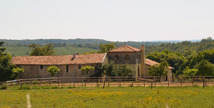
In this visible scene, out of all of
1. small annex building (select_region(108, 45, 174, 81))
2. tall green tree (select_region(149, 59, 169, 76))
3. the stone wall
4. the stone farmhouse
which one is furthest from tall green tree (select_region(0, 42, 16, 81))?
tall green tree (select_region(149, 59, 169, 76))

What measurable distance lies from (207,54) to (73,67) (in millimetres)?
46866

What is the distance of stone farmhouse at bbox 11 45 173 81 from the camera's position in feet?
193

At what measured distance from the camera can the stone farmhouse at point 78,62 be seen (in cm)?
5884

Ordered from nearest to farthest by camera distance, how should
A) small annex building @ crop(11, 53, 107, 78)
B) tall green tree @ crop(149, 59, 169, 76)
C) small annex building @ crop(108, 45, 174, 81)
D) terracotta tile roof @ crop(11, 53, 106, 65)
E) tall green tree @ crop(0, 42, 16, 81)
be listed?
1. tall green tree @ crop(0, 42, 16, 81)
2. tall green tree @ crop(149, 59, 169, 76)
3. small annex building @ crop(11, 53, 107, 78)
4. terracotta tile roof @ crop(11, 53, 106, 65)
5. small annex building @ crop(108, 45, 174, 81)

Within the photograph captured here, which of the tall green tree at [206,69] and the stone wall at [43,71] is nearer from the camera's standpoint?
the stone wall at [43,71]

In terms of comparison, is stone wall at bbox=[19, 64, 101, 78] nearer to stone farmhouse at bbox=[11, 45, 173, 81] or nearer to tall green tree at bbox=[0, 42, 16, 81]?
stone farmhouse at bbox=[11, 45, 173, 81]

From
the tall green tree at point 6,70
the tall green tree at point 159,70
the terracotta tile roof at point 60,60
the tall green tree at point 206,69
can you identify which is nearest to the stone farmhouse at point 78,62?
the terracotta tile roof at point 60,60

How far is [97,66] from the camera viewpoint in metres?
58.0

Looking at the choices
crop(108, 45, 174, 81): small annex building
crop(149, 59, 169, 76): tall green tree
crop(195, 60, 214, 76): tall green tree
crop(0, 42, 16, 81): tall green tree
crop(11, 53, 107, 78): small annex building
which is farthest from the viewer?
crop(108, 45, 174, 81): small annex building

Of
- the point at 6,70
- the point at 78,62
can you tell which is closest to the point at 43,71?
the point at 78,62

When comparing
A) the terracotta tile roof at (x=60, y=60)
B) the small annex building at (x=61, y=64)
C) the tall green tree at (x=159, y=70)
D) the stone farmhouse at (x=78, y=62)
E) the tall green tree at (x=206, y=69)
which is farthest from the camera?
the tall green tree at (x=206, y=69)

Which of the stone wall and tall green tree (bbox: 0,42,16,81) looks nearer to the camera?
tall green tree (bbox: 0,42,16,81)

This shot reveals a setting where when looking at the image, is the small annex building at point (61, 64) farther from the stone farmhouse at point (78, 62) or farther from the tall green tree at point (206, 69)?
the tall green tree at point (206, 69)

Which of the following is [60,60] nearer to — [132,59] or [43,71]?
[43,71]
